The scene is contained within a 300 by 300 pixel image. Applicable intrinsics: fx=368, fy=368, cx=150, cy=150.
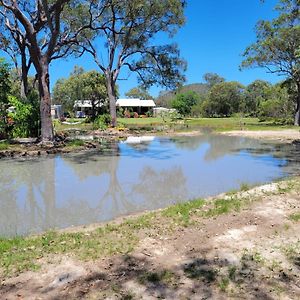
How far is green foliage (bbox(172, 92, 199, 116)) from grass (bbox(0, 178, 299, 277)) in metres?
60.2

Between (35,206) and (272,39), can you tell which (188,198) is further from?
(272,39)

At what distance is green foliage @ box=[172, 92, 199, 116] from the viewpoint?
6712 cm

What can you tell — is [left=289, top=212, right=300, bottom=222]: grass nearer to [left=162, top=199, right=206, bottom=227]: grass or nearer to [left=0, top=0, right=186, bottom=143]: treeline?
[left=162, top=199, right=206, bottom=227]: grass

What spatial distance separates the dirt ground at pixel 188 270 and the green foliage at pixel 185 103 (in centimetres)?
6123

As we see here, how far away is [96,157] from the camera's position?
13.5 metres

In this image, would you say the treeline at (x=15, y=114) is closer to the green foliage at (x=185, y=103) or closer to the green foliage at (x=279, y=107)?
the green foliage at (x=279, y=107)

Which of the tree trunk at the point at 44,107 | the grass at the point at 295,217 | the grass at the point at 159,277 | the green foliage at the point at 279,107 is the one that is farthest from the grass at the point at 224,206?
the green foliage at the point at 279,107

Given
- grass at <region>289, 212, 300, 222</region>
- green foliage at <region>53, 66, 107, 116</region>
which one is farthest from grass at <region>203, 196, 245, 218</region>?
green foliage at <region>53, 66, 107, 116</region>

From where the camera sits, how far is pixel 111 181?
928cm

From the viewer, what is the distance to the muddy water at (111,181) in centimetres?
648

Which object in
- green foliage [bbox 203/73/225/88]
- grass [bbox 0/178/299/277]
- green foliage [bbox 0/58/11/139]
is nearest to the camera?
grass [bbox 0/178/299/277]

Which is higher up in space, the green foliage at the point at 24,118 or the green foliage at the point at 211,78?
the green foliage at the point at 211,78

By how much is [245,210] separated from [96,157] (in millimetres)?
8414

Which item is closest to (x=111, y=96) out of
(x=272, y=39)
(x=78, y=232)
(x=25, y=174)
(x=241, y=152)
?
(x=272, y=39)
